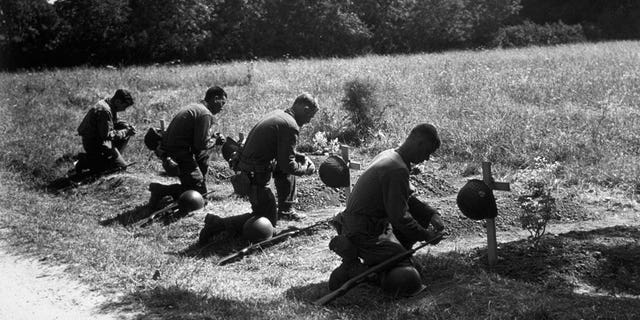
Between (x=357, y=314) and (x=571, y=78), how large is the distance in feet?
46.7

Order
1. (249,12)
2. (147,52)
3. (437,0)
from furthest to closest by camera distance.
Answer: (437,0)
(249,12)
(147,52)

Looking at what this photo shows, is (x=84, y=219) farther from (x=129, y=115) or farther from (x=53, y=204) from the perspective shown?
(x=129, y=115)

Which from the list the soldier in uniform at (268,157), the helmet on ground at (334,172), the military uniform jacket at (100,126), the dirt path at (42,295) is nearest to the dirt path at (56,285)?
the dirt path at (42,295)

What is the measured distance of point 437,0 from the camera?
158 ft

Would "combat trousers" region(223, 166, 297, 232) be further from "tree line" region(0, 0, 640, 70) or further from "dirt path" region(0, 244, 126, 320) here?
"tree line" region(0, 0, 640, 70)

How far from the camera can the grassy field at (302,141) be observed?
624 centimetres

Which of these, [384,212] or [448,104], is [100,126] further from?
[448,104]

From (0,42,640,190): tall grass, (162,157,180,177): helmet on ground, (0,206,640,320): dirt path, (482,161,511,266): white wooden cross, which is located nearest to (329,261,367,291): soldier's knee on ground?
(482,161,511,266): white wooden cross

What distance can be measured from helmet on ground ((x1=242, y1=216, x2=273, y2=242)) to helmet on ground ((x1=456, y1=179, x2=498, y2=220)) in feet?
8.76

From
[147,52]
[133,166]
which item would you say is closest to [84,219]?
[133,166]

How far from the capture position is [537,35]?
4459 cm

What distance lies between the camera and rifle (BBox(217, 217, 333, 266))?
319 inches

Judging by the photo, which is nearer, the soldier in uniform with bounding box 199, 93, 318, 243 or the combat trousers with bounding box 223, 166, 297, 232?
the soldier in uniform with bounding box 199, 93, 318, 243

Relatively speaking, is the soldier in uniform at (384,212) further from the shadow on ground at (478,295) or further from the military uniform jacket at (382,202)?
the shadow on ground at (478,295)
